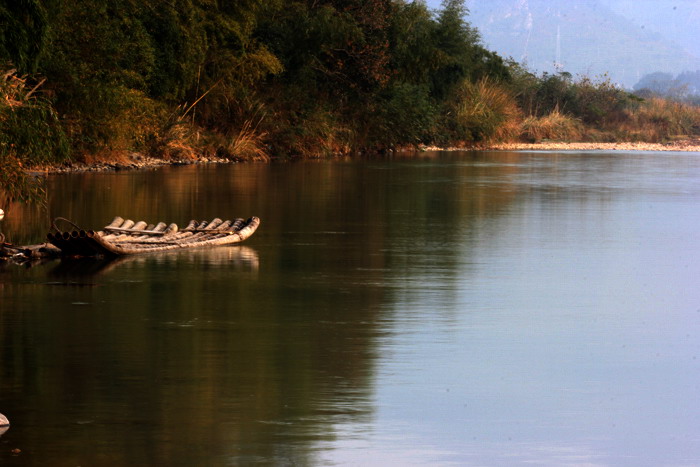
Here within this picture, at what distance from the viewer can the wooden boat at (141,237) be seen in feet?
49.7

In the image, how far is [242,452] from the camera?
698 centimetres

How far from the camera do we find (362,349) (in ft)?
32.4

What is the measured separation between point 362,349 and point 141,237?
7.52 metres

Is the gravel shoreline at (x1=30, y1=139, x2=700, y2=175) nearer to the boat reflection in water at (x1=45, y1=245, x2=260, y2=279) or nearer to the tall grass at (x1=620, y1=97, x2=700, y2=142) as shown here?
the tall grass at (x1=620, y1=97, x2=700, y2=142)

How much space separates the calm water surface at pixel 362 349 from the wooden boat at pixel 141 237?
0.30 metres

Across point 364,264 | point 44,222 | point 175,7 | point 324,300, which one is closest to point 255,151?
point 175,7

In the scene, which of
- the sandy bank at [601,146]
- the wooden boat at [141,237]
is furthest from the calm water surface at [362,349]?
the sandy bank at [601,146]

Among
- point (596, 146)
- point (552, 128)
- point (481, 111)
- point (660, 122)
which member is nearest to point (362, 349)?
point (481, 111)

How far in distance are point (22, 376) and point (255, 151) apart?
39.3 meters

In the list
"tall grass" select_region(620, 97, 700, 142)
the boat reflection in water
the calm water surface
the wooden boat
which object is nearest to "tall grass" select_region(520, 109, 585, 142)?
"tall grass" select_region(620, 97, 700, 142)

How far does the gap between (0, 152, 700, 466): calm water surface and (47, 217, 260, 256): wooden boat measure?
0.97 ft

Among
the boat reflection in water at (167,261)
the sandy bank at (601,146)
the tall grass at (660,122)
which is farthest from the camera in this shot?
the tall grass at (660,122)

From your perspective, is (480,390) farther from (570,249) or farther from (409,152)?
(409,152)

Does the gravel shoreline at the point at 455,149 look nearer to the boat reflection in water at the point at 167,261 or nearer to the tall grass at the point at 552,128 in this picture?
the tall grass at the point at 552,128
